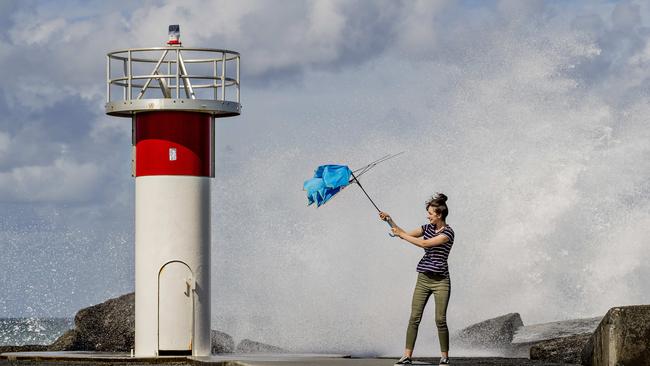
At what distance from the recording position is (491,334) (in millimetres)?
19609

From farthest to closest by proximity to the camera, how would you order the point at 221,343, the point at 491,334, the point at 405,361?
the point at 491,334 < the point at 221,343 < the point at 405,361

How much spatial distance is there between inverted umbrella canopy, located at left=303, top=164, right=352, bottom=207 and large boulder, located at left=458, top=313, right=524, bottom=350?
6664mm

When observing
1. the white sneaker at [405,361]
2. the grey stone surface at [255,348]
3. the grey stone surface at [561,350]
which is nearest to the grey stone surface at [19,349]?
the grey stone surface at [255,348]

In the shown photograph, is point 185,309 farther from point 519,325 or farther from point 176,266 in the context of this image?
point 519,325

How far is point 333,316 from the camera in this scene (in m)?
22.6

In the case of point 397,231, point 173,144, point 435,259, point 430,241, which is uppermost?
point 173,144

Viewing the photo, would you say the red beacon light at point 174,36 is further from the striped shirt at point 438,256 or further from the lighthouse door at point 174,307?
the striped shirt at point 438,256

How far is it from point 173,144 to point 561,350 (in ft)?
17.4

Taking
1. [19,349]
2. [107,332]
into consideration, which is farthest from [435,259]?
[107,332]

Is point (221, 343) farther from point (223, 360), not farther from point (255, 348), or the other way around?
point (223, 360)

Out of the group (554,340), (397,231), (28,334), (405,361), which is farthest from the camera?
(28,334)

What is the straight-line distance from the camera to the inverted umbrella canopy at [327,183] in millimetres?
13227

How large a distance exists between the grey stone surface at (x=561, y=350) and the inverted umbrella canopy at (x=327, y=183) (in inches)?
149

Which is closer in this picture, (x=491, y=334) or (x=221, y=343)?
(x=221, y=343)
